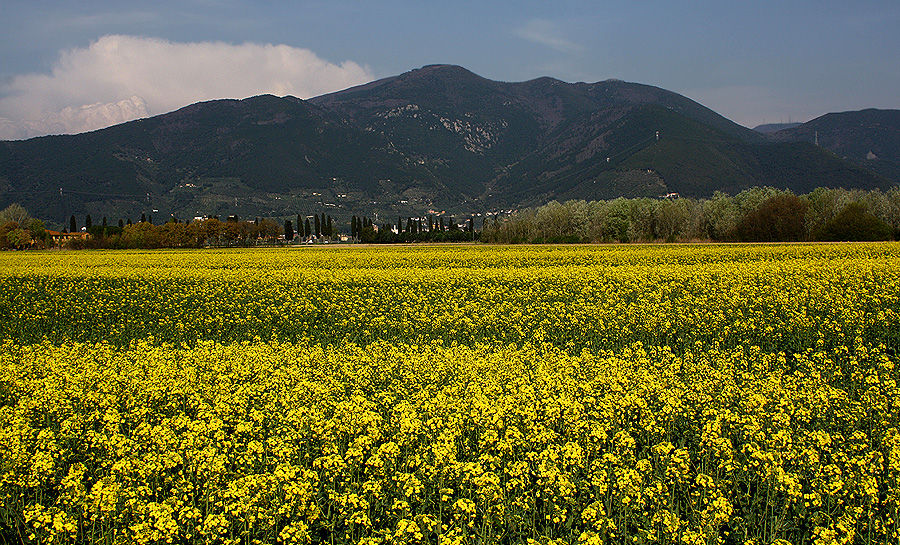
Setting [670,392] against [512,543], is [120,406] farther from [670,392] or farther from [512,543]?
[670,392]

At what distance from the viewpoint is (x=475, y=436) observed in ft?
27.5

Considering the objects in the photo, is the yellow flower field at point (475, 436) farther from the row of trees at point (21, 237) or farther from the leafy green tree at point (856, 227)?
the row of trees at point (21, 237)

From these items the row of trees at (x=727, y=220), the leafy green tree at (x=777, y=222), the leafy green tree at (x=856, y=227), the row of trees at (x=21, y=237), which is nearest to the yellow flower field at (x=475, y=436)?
the leafy green tree at (x=856, y=227)

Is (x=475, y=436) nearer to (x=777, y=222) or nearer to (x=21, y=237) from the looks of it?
(x=777, y=222)

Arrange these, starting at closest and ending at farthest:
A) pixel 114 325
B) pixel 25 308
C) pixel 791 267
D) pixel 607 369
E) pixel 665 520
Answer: pixel 665 520, pixel 607 369, pixel 114 325, pixel 25 308, pixel 791 267

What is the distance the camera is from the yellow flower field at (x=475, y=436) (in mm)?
6172

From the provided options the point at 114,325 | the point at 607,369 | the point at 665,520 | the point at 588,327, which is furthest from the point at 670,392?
the point at 114,325

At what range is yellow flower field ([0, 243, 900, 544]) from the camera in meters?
6.17

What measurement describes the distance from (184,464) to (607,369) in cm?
675

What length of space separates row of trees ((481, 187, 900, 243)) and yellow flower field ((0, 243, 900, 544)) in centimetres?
6905

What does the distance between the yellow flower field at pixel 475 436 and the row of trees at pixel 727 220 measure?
69055 mm

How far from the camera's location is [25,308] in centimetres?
2266

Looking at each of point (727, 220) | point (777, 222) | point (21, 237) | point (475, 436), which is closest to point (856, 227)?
point (777, 222)

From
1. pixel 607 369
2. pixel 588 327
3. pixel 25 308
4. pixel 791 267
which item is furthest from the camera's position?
pixel 791 267
